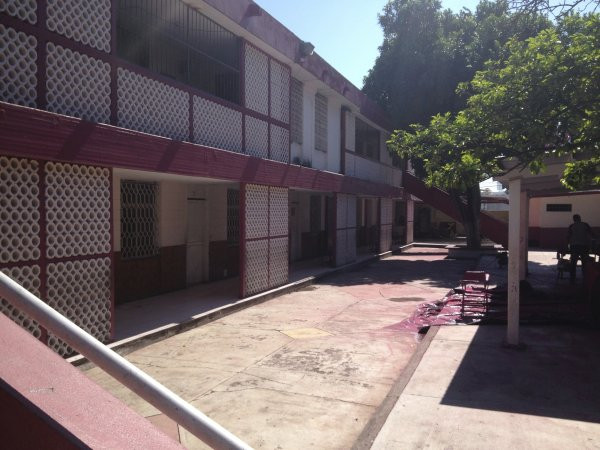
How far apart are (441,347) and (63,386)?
5625 mm

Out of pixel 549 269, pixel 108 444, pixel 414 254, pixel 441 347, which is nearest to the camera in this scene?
pixel 108 444

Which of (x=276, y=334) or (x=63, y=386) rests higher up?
(x=63, y=386)

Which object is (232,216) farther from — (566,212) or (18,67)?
(566,212)

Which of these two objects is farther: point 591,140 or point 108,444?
point 591,140

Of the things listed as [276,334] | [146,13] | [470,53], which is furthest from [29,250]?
[470,53]

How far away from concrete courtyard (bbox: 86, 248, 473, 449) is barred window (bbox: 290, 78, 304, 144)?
471cm

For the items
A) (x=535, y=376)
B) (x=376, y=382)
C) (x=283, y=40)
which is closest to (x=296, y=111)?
(x=283, y=40)

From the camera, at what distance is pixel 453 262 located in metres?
19.5

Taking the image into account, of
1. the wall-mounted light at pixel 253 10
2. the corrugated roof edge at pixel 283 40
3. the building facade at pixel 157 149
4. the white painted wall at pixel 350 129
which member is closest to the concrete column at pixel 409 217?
the building facade at pixel 157 149

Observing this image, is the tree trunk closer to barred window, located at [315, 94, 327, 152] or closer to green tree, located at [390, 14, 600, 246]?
barred window, located at [315, 94, 327, 152]

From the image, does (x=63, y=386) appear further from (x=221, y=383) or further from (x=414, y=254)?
(x=414, y=254)

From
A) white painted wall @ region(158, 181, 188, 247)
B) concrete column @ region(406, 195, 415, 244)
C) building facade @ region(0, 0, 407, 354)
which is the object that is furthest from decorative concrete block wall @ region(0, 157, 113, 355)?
concrete column @ region(406, 195, 415, 244)

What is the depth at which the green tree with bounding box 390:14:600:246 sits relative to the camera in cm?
554

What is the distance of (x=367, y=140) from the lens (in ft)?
73.2
